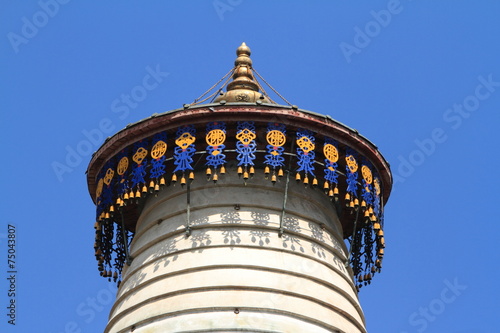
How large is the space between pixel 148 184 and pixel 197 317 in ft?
11.2

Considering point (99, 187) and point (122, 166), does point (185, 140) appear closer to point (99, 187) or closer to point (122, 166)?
point (122, 166)

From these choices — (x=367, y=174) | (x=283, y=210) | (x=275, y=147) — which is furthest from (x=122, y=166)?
(x=367, y=174)

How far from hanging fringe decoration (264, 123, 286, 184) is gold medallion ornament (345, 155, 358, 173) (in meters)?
1.35

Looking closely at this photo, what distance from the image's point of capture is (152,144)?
782 inches

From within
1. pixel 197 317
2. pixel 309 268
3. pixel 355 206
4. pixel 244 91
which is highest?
pixel 244 91

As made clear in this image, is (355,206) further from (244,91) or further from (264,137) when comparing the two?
(244,91)

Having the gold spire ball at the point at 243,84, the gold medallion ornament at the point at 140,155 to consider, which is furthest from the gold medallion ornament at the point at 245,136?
the gold spire ball at the point at 243,84

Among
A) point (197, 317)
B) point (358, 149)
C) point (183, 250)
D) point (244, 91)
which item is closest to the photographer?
→ point (197, 317)

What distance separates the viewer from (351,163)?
20078 millimetres

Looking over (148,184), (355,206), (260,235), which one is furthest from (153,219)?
(355,206)

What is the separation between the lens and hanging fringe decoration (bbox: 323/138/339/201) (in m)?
19.5

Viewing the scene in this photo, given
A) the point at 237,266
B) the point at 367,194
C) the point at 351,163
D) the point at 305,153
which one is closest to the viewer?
the point at 237,266

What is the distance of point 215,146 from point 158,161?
116 cm

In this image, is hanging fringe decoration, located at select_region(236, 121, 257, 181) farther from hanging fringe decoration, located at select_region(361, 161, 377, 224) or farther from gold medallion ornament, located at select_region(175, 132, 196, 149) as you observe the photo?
hanging fringe decoration, located at select_region(361, 161, 377, 224)
